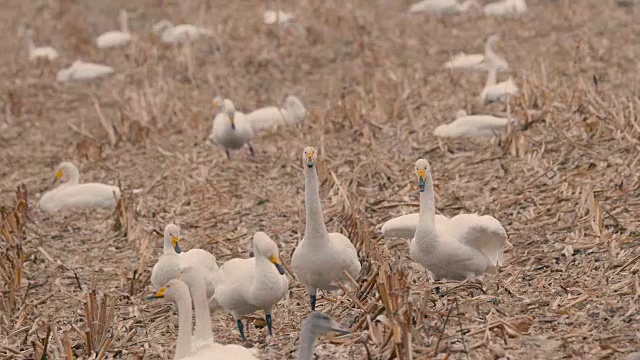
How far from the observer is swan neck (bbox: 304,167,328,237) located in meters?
7.21

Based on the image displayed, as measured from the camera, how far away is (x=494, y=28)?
733 inches

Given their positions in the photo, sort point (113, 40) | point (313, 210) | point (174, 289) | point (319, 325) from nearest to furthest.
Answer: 1. point (319, 325)
2. point (174, 289)
3. point (313, 210)
4. point (113, 40)

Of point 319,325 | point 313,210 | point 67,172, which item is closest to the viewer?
point 319,325

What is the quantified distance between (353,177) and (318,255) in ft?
12.0

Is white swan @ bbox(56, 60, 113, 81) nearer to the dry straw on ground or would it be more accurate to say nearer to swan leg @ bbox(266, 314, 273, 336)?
the dry straw on ground

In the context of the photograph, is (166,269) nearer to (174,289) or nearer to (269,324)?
(269,324)

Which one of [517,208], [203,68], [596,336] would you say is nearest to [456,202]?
[517,208]

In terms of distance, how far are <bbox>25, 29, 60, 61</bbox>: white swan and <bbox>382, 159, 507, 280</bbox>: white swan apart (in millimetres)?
12637

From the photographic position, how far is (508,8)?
62.8 feet

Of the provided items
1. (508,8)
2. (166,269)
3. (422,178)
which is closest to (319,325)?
(422,178)

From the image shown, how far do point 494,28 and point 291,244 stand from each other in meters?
10.3

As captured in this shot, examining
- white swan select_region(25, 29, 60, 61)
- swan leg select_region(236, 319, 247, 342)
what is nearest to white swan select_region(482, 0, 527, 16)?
white swan select_region(25, 29, 60, 61)

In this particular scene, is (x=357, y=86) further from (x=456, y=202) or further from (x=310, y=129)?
(x=456, y=202)

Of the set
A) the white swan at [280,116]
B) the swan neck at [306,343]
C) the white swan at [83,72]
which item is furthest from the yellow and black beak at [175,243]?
the white swan at [83,72]
